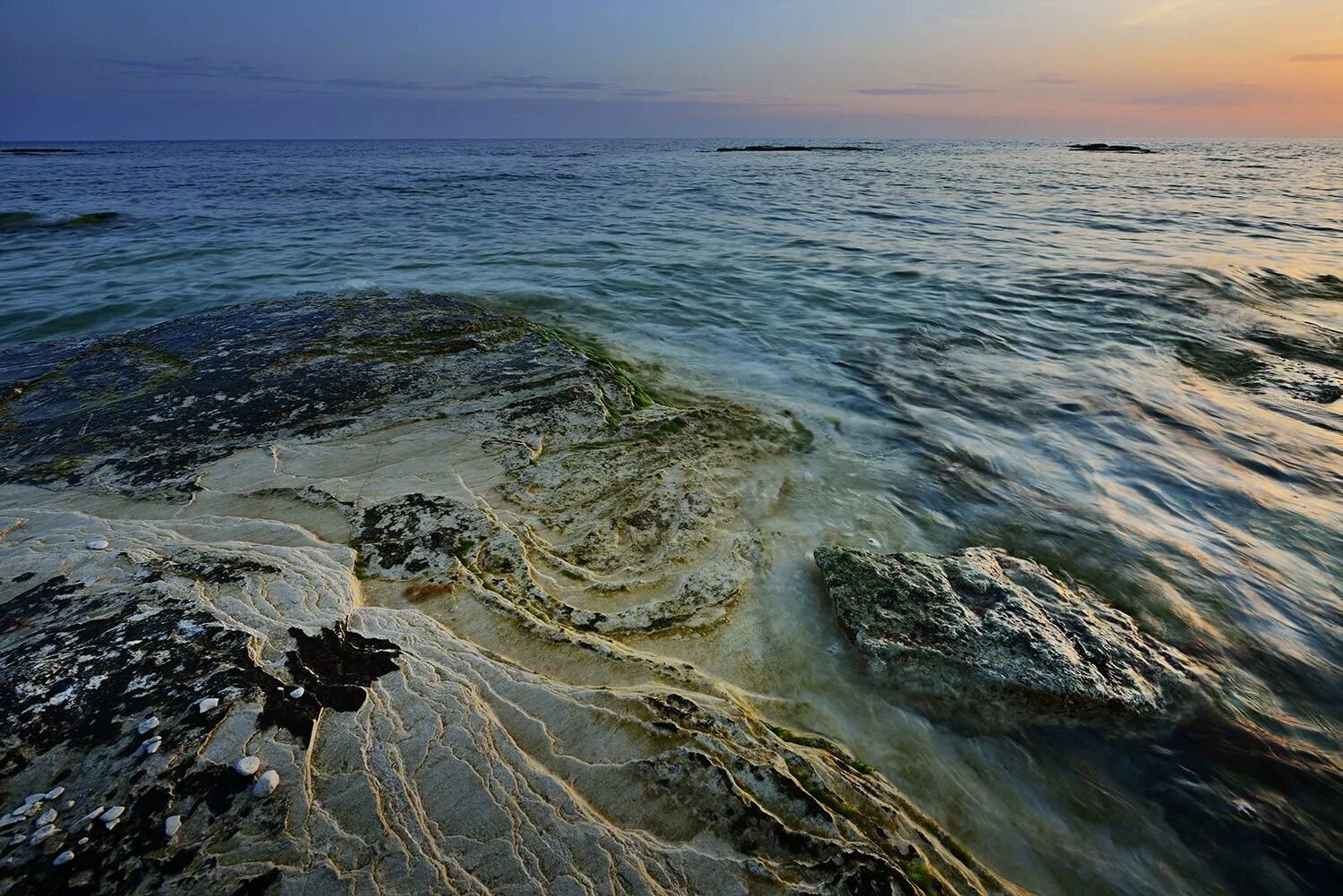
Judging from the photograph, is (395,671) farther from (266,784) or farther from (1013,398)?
(1013,398)

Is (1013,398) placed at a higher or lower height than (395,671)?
lower

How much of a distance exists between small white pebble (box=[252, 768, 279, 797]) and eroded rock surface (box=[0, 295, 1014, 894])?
0.17ft

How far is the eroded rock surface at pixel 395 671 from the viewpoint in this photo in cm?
241

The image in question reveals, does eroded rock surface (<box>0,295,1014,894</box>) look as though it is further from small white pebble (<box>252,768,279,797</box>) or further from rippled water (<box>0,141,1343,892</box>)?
rippled water (<box>0,141,1343,892</box>)

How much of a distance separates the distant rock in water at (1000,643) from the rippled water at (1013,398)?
0.21 metres

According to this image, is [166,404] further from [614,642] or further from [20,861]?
[614,642]

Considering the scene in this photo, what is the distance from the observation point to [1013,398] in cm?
770

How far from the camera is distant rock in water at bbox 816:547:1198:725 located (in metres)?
3.46

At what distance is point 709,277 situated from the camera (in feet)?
44.9

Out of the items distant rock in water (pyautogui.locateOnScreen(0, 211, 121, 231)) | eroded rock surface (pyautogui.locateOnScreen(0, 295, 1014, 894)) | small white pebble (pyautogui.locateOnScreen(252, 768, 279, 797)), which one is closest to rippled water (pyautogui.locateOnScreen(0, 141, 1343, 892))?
distant rock in water (pyautogui.locateOnScreen(0, 211, 121, 231))

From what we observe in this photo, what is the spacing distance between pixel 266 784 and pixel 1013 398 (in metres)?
8.24

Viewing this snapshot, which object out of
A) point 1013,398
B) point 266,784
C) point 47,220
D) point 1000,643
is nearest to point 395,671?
point 266,784

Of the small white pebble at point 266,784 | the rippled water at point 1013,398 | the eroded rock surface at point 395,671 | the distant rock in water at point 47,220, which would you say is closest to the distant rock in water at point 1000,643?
the rippled water at point 1013,398

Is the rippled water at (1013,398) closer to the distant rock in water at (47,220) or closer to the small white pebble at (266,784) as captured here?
the distant rock in water at (47,220)
